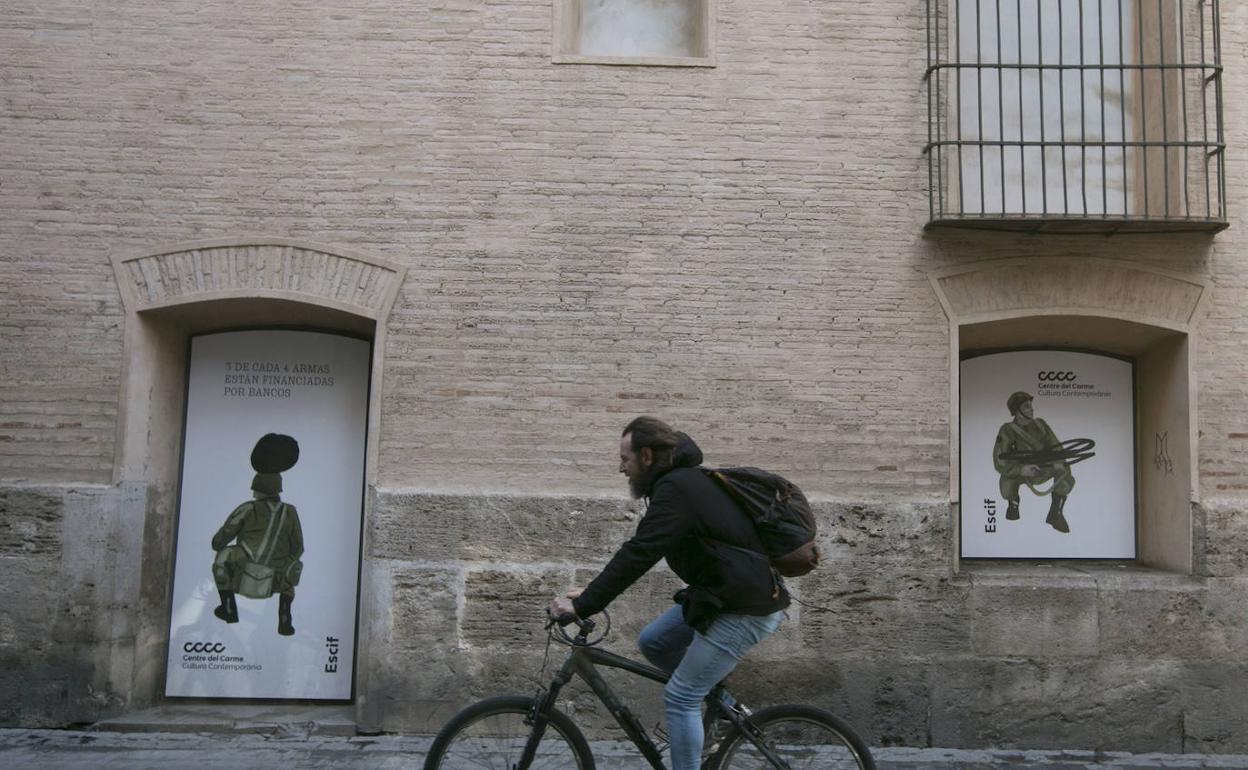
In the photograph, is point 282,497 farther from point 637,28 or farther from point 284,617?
point 637,28

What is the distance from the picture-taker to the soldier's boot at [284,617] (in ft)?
23.0

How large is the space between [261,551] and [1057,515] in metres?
5.53

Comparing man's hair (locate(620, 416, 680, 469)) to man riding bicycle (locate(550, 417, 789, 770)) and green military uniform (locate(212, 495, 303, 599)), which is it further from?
green military uniform (locate(212, 495, 303, 599))

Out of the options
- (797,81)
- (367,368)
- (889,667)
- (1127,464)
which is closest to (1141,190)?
(1127,464)

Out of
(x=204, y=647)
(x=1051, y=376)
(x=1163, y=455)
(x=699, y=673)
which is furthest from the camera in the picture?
(x=1051, y=376)

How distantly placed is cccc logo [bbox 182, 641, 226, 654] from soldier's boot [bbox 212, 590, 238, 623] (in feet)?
0.57

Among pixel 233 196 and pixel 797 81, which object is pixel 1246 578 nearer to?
pixel 797 81

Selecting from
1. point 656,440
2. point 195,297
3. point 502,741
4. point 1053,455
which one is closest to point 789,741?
point 502,741

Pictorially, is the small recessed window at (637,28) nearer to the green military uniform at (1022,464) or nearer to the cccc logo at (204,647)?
the green military uniform at (1022,464)

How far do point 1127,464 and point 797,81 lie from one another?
3.53 m

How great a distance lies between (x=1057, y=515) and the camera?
23.3ft

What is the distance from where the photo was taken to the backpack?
165 inches

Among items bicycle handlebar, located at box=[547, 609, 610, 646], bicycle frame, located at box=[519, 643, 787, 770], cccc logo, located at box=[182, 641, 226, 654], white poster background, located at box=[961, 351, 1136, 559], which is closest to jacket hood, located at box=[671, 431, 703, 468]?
bicycle handlebar, located at box=[547, 609, 610, 646]

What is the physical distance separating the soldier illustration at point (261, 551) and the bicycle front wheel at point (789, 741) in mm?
3838
